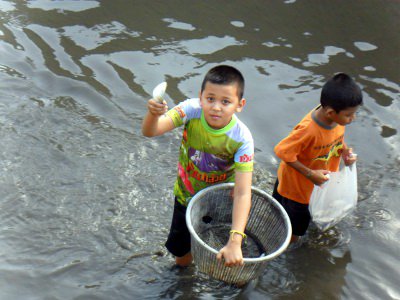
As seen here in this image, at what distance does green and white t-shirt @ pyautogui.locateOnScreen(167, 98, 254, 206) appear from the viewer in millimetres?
2744

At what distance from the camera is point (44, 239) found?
11.7 feet

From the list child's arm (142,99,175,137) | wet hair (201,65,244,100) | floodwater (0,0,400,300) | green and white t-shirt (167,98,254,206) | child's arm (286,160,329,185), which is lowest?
floodwater (0,0,400,300)

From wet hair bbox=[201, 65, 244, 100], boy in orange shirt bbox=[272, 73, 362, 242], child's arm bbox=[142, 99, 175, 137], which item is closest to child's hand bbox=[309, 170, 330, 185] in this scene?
boy in orange shirt bbox=[272, 73, 362, 242]

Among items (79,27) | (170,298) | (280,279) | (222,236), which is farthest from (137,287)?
(79,27)

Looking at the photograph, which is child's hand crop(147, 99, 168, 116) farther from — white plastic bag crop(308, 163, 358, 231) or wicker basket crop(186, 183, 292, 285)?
white plastic bag crop(308, 163, 358, 231)

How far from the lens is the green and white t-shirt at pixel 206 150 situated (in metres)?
2.74

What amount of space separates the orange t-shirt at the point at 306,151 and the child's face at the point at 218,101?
63cm

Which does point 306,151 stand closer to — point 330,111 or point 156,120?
point 330,111

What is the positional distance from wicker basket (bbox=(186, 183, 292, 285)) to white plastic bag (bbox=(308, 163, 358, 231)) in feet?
1.88

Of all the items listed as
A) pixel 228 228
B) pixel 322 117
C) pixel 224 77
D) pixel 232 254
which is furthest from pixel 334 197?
pixel 224 77

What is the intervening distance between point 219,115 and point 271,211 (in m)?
0.75

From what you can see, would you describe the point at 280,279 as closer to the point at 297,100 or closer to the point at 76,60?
the point at 297,100

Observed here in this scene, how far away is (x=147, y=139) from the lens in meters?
4.69

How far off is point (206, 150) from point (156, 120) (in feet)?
1.20
